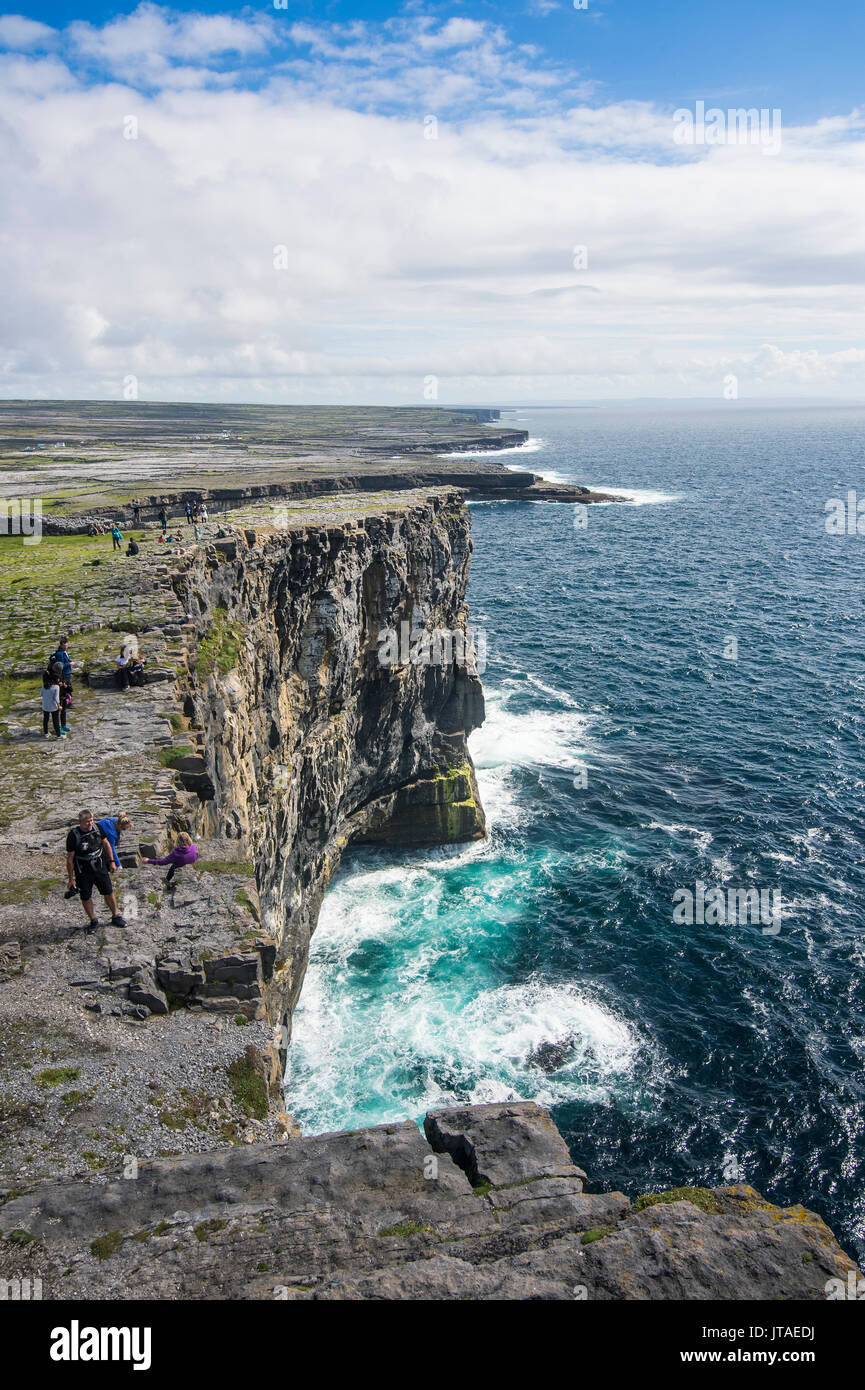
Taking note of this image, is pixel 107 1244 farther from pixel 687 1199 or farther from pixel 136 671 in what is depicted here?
pixel 136 671

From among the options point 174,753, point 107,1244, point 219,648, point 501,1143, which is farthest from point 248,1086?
point 219,648

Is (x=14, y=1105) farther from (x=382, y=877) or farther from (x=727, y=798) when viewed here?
(x=727, y=798)

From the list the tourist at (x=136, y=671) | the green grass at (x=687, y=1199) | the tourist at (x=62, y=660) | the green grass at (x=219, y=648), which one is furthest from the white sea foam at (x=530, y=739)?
the green grass at (x=687, y=1199)

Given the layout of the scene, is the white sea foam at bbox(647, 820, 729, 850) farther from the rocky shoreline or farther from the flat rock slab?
the flat rock slab

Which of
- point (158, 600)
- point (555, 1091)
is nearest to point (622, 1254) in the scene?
point (555, 1091)

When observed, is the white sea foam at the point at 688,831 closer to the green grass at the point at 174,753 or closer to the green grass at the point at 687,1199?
the green grass at the point at 174,753

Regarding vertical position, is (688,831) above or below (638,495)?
below

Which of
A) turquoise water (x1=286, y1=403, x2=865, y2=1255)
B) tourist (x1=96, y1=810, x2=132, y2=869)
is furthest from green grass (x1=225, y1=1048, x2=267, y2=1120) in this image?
turquoise water (x1=286, y1=403, x2=865, y2=1255)
